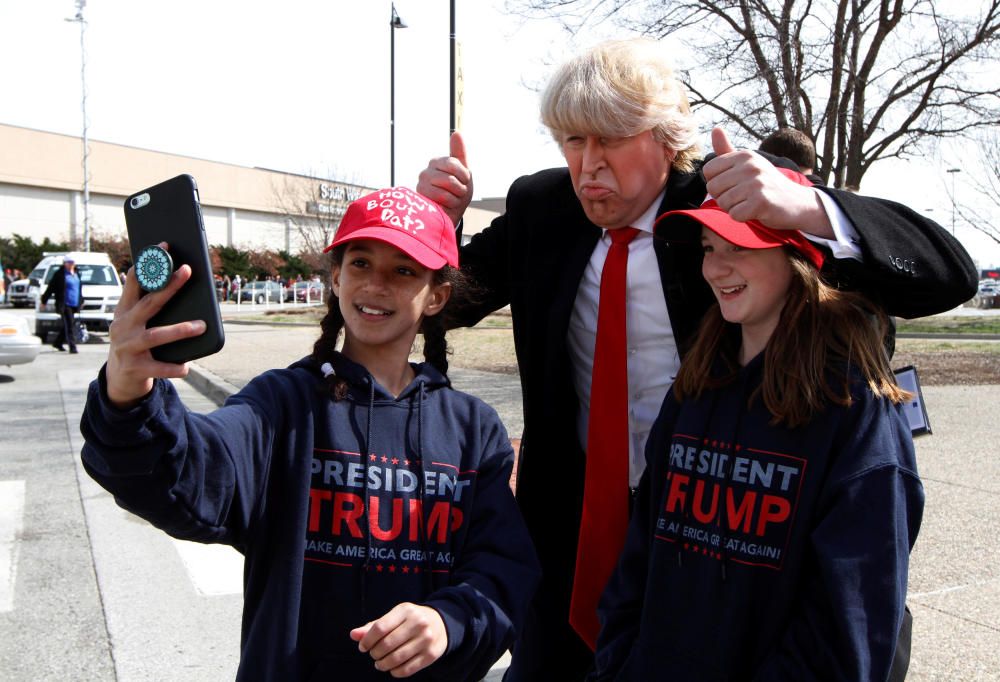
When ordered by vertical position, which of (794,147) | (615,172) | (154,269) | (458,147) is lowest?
(154,269)

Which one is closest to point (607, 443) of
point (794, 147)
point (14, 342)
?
point (794, 147)

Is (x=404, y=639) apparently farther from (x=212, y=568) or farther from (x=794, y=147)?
(x=794, y=147)

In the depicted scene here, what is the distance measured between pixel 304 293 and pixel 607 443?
46.9 m

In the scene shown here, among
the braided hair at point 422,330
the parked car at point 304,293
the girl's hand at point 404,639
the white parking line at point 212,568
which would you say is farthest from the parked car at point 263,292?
the girl's hand at point 404,639

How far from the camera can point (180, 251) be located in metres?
1.47

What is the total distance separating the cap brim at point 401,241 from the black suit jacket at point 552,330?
1.11 feet

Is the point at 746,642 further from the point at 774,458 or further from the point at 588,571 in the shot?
the point at 588,571

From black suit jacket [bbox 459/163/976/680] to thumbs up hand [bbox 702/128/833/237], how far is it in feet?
0.79

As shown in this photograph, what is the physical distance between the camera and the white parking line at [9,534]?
14.6 feet

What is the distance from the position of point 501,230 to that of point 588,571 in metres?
0.95

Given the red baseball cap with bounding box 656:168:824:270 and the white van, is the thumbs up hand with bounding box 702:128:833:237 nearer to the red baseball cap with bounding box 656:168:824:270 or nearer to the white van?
the red baseball cap with bounding box 656:168:824:270

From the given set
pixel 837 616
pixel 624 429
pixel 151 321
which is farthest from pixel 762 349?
pixel 151 321

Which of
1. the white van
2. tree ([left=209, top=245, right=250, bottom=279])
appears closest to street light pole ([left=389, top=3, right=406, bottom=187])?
the white van

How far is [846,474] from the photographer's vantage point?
1668mm
